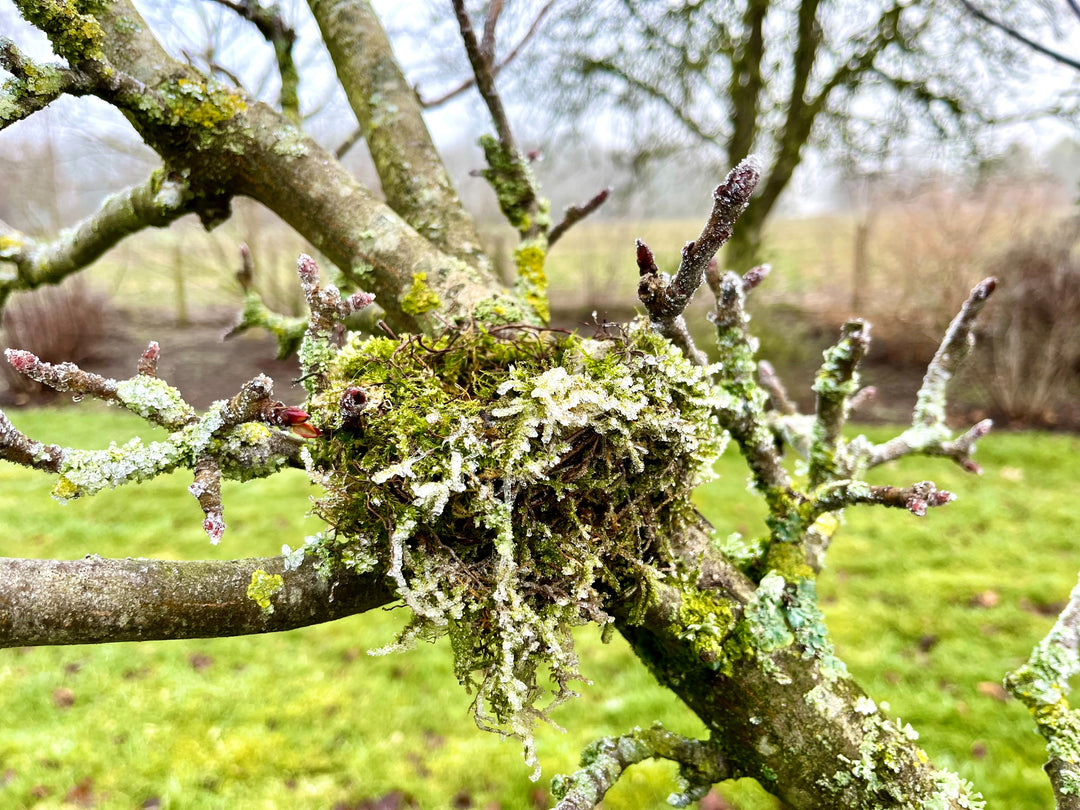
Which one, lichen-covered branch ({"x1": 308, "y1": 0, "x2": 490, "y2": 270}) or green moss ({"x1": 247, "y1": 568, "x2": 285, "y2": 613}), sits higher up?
lichen-covered branch ({"x1": 308, "y1": 0, "x2": 490, "y2": 270})

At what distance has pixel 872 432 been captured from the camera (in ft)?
27.7

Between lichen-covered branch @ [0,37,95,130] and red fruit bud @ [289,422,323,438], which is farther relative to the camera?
lichen-covered branch @ [0,37,95,130]

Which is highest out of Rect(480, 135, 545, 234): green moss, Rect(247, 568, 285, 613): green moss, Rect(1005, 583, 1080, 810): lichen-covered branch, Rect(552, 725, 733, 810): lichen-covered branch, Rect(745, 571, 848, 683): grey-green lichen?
Rect(480, 135, 545, 234): green moss

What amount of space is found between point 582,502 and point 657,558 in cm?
26

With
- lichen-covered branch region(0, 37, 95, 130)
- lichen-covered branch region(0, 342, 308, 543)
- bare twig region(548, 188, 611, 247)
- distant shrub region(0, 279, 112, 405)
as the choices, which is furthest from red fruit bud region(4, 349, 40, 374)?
distant shrub region(0, 279, 112, 405)

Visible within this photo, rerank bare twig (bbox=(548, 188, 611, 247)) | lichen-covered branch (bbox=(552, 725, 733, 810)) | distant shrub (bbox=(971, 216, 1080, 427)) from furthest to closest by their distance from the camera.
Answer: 1. distant shrub (bbox=(971, 216, 1080, 427))
2. bare twig (bbox=(548, 188, 611, 247))
3. lichen-covered branch (bbox=(552, 725, 733, 810))

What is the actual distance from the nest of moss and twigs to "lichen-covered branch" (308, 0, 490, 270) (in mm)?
889

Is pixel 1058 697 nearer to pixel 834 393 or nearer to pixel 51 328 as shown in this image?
pixel 834 393

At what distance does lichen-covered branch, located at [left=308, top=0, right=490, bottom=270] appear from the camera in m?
2.05

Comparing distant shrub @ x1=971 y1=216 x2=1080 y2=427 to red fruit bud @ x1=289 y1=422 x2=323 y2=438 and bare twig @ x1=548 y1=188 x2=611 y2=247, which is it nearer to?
bare twig @ x1=548 y1=188 x2=611 y2=247

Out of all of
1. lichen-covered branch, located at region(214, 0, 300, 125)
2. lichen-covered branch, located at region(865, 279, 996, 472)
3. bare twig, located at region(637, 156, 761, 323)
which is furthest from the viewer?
lichen-covered branch, located at region(214, 0, 300, 125)

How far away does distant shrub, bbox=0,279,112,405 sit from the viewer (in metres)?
11.0

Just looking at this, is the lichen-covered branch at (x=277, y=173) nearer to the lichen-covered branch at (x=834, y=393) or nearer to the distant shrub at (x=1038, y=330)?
the lichen-covered branch at (x=834, y=393)

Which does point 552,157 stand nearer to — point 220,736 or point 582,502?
point 220,736
